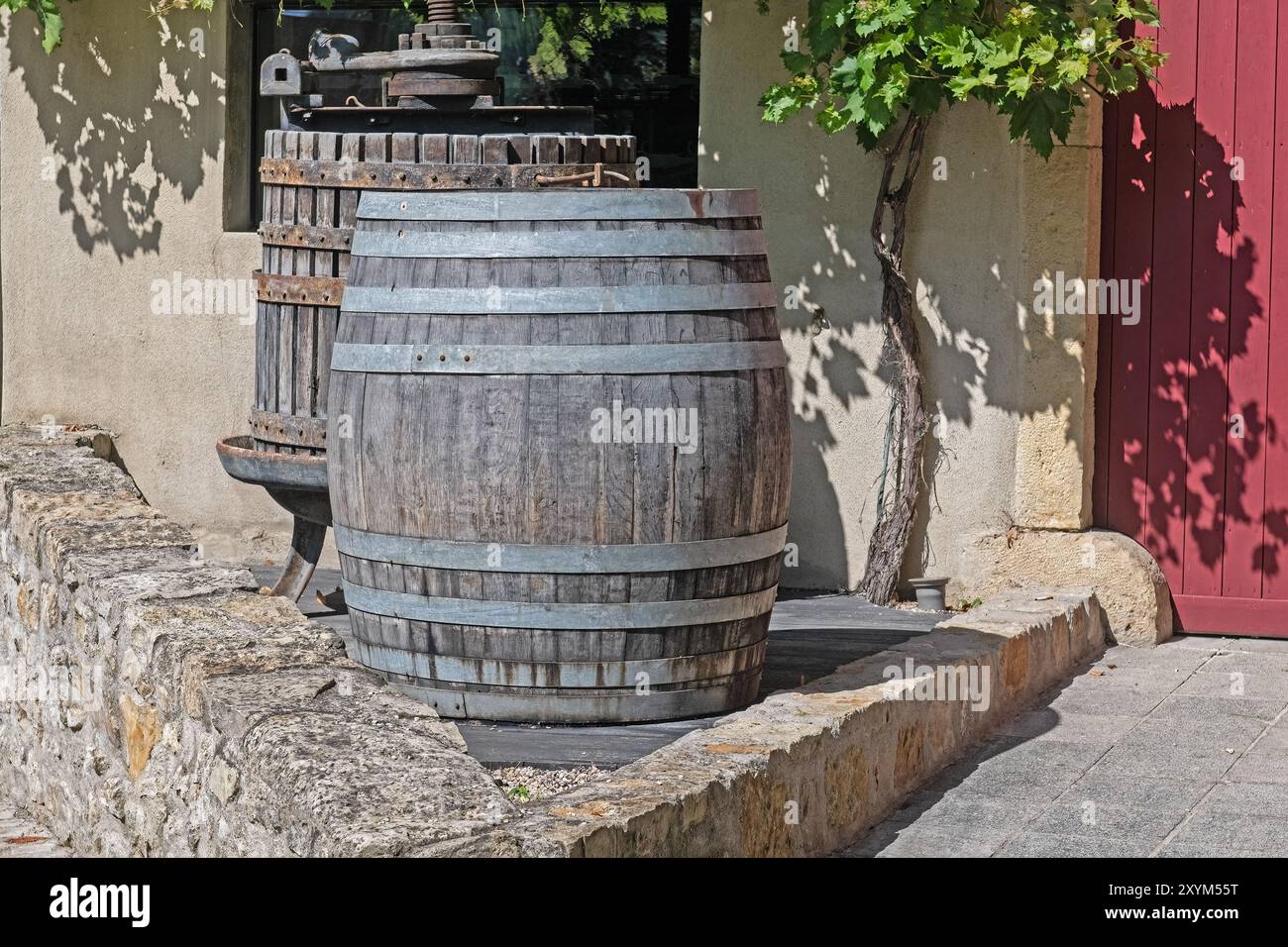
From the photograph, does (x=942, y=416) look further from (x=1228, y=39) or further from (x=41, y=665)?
(x=41, y=665)

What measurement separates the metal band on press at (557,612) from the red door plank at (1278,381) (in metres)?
2.75

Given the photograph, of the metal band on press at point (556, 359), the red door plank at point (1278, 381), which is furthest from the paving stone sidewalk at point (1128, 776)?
the metal band on press at point (556, 359)

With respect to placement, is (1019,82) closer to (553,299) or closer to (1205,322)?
(1205,322)

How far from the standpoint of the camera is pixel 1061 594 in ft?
19.4

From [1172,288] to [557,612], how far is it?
310 cm

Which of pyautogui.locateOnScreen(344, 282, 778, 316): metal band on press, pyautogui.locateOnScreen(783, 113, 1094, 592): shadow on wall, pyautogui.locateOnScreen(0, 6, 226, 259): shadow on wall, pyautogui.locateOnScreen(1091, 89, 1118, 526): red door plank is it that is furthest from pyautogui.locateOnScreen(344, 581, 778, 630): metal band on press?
pyautogui.locateOnScreen(0, 6, 226, 259): shadow on wall

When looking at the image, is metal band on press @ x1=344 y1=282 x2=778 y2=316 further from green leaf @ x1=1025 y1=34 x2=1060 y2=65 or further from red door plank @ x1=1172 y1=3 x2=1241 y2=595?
red door plank @ x1=1172 y1=3 x2=1241 y2=595

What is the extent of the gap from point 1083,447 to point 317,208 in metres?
2.76

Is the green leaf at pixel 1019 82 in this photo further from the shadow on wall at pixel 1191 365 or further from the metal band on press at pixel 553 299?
the metal band on press at pixel 553 299

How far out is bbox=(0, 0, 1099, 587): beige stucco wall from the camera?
6051 mm

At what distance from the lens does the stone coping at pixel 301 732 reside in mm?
3164

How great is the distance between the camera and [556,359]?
3832mm

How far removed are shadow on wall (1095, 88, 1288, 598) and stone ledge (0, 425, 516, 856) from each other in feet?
10.6
